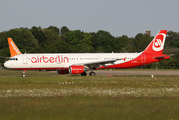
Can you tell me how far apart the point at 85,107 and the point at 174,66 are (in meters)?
57.8

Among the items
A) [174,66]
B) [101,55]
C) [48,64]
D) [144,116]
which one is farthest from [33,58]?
[174,66]

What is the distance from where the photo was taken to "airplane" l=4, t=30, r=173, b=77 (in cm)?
3634

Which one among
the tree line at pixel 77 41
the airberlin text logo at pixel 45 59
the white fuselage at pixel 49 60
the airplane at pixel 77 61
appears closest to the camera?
the airplane at pixel 77 61

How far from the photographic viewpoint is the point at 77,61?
1491 inches

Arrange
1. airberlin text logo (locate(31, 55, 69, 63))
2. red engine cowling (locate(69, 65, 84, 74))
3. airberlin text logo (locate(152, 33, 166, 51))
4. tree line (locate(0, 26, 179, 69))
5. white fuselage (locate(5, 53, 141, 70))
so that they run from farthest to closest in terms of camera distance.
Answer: tree line (locate(0, 26, 179, 69)) → airberlin text logo (locate(152, 33, 166, 51)) → airberlin text logo (locate(31, 55, 69, 63)) → white fuselage (locate(5, 53, 141, 70)) → red engine cowling (locate(69, 65, 84, 74))

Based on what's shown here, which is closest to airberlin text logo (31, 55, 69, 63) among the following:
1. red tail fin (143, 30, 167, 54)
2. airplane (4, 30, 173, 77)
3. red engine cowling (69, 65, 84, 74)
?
airplane (4, 30, 173, 77)

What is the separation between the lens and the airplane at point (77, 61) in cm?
3634

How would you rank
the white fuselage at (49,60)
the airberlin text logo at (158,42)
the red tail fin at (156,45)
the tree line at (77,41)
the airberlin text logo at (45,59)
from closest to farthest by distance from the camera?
the white fuselage at (49,60) → the airberlin text logo at (45,59) → the red tail fin at (156,45) → the airberlin text logo at (158,42) → the tree line at (77,41)

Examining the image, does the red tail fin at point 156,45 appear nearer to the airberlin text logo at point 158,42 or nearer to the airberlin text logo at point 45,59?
the airberlin text logo at point 158,42

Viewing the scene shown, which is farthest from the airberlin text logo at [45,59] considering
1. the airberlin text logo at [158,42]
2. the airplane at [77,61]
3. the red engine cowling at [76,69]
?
the airberlin text logo at [158,42]

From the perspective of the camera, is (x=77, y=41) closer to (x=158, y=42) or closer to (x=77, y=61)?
(x=158, y=42)

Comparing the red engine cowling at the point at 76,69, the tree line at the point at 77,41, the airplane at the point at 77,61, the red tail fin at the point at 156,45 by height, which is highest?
the tree line at the point at 77,41

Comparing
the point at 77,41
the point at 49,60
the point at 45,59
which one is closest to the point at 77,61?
the point at 49,60

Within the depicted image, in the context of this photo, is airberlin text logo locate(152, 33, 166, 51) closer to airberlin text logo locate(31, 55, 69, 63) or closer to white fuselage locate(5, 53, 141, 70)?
white fuselage locate(5, 53, 141, 70)
